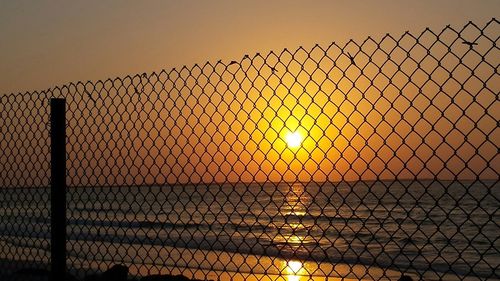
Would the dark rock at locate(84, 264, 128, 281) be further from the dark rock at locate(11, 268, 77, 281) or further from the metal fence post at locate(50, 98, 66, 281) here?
the metal fence post at locate(50, 98, 66, 281)

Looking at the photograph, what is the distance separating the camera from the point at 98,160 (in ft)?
17.2

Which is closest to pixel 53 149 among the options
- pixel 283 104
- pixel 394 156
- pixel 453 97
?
pixel 283 104

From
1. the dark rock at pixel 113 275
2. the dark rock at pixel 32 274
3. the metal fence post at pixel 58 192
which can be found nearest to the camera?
the metal fence post at pixel 58 192

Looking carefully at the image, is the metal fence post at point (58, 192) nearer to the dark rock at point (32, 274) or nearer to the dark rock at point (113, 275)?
the dark rock at point (32, 274)

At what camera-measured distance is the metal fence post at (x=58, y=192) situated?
193 inches

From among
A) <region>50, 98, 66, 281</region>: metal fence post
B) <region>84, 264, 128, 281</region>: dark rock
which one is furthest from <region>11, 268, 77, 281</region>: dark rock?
<region>50, 98, 66, 281</region>: metal fence post

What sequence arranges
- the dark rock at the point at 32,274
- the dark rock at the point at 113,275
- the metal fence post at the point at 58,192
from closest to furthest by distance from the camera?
the metal fence post at the point at 58,192 → the dark rock at the point at 32,274 → the dark rock at the point at 113,275

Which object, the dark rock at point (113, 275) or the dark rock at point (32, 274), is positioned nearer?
the dark rock at point (32, 274)

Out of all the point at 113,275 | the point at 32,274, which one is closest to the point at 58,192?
the point at 32,274

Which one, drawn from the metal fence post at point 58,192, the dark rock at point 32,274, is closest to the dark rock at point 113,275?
the dark rock at point 32,274

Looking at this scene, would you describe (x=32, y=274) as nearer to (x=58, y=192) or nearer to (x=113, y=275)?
(x=113, y=275)

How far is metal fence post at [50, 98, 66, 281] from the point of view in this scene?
4.90 metres

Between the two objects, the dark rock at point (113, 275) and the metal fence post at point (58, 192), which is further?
the dark rock at point (113, 275)

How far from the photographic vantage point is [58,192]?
4.90m
